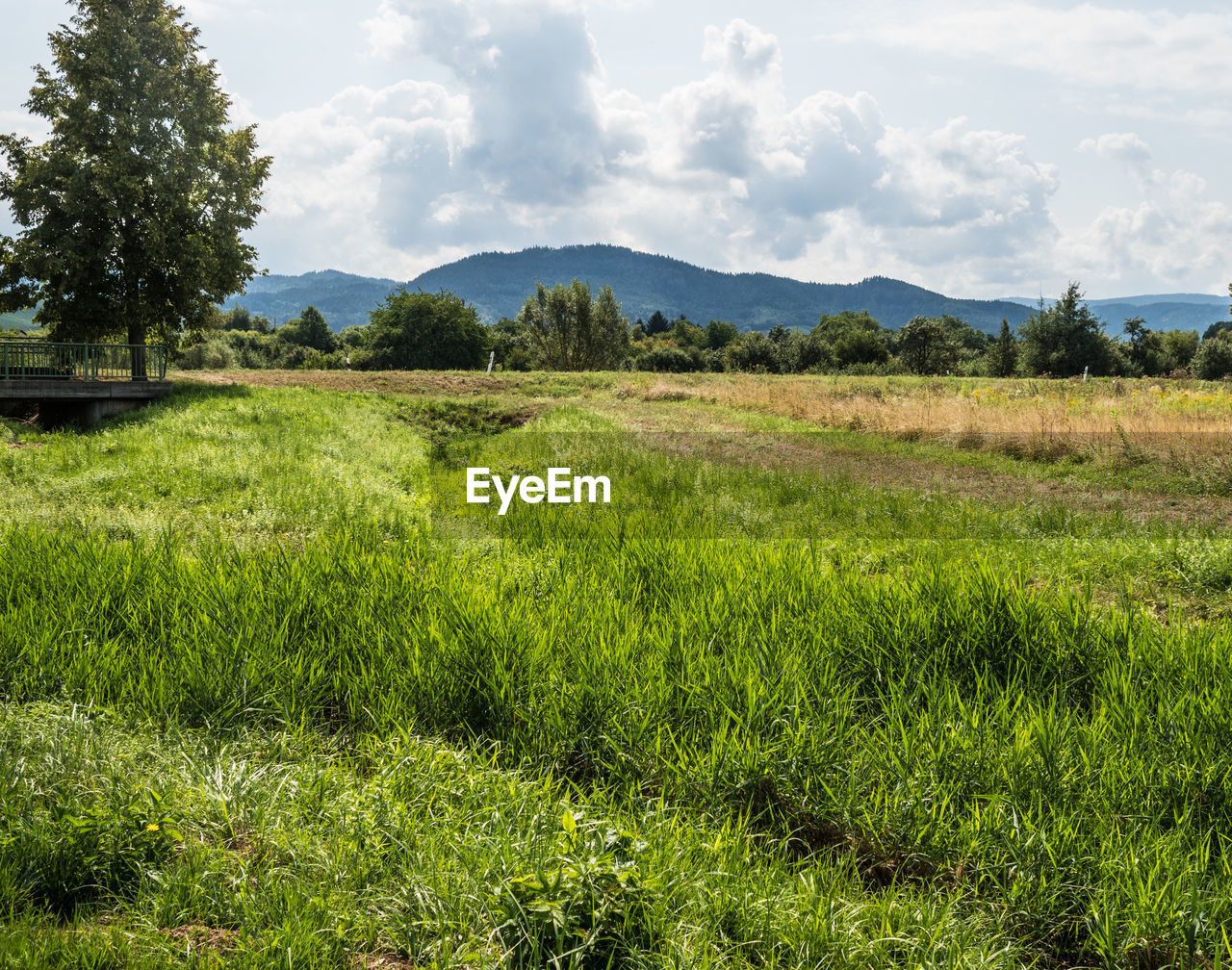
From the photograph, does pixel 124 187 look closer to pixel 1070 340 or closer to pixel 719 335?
pixel 1070 340

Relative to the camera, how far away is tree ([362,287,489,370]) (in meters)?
85.8

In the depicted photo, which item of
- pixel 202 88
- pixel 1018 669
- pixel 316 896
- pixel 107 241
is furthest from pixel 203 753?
pixel 202 88

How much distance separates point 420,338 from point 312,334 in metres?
67.4

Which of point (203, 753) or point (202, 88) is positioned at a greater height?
point (202, 88)

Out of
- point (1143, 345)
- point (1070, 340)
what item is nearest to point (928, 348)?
point (1070, 340)

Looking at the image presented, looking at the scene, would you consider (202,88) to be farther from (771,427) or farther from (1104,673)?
(1104,673)

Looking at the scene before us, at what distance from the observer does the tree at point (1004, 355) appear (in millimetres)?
81125

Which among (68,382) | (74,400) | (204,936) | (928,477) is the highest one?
(68,382)

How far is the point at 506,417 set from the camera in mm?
26469

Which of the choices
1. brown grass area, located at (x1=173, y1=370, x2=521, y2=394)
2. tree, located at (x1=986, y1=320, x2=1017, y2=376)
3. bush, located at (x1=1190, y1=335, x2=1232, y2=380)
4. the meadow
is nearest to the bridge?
brown grass area, located at (x1=173, y1=370, x2=521, y2=394)

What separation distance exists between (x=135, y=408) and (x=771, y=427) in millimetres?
20565

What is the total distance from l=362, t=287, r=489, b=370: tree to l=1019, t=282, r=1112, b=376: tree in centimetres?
6175

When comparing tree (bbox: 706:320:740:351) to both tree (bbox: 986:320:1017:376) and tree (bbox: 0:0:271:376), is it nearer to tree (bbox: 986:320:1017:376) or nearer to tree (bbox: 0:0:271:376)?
tree (bbox: 986:320:1017:376)

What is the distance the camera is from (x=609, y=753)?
3697mm
